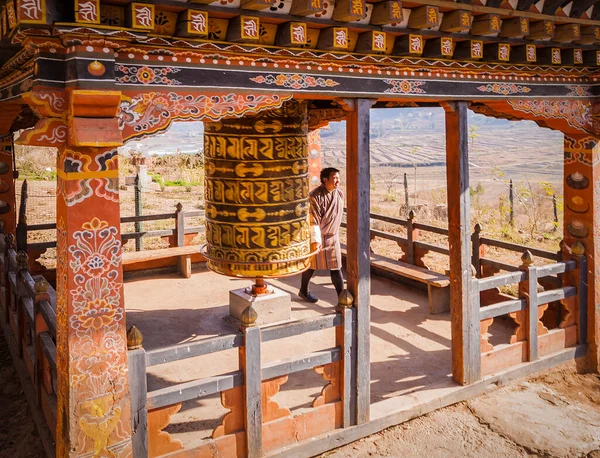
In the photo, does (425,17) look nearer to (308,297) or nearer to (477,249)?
(477,249)

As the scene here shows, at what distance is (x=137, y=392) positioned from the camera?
3.68 meters

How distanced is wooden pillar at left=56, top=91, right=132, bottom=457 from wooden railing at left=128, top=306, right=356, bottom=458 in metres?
0.15

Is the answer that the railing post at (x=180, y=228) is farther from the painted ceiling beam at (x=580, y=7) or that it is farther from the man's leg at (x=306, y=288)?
the painted ceiling beam at (x=580, y=7)

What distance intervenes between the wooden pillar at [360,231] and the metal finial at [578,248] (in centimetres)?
310

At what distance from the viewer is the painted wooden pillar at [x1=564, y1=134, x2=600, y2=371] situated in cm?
635

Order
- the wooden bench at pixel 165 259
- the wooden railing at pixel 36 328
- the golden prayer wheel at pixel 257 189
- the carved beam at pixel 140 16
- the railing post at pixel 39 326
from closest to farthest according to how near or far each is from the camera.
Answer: the carved beam at pixel 140 16 → the wooden railing at pixel 36 328 → the railing post at pixel 39 326 → the golden prayer wheel at pixel 257 189 → the wooden bench at pixel 165 259

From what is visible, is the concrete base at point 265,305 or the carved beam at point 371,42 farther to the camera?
the concrete base at point 265,305

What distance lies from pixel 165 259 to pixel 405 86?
5841 millimetres

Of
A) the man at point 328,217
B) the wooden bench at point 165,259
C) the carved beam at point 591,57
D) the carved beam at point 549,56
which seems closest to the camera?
the carved beam at point 549,56

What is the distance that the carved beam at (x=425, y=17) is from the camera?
4375 mm

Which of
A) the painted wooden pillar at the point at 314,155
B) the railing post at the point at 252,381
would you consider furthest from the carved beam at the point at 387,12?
the painted wooden pillar at the point at 314,155

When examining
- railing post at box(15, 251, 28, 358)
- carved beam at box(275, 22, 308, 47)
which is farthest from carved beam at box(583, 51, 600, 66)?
railing post at box(15, 251, 28, 358)

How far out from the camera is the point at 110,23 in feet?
11.0

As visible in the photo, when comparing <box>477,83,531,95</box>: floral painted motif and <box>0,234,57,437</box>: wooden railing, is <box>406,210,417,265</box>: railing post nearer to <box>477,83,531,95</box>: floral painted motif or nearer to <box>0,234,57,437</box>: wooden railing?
<box>477,83,531,95</box>: floral painted motif
